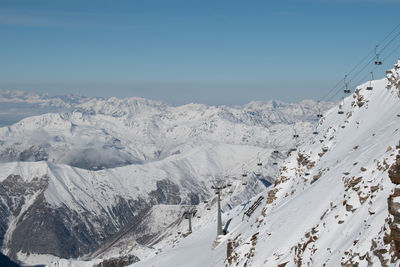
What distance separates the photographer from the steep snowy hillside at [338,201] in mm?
26044

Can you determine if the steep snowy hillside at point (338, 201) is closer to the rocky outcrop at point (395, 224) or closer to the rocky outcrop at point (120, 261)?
the rocky outcrop at point (395, 224)

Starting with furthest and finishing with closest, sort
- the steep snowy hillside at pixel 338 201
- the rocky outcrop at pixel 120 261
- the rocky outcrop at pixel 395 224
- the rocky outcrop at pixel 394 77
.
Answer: the rocky outcrop at pixel 120 261 → the rocky outcrop at pixel 394 77 → the steep snowy hillside at pixel 338 201 → the rocky outcrop at pixel 395 224

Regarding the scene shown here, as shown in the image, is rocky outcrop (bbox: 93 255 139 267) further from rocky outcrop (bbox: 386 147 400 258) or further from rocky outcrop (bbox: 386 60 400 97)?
rocky outcrop (bbox: 386 147 400 258)

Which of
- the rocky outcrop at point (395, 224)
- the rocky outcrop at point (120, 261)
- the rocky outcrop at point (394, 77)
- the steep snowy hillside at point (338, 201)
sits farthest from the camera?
the rocky outcrop at point (120, 261)

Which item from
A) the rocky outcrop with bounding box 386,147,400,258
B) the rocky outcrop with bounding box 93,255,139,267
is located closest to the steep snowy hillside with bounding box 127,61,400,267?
the rocky outcrop with bounding box 386,147,400,258

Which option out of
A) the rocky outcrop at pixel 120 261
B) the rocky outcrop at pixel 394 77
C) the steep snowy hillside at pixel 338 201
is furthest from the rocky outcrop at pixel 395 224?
the rocky outcrop at pixel 120 261

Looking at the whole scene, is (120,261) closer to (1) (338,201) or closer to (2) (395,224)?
(1) (338,201)

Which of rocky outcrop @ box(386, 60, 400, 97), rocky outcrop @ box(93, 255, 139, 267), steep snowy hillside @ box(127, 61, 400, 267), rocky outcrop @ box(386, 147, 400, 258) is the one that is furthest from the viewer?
rocky outcrop @ box(93, 255, 139, 267)

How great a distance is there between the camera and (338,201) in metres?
35.8

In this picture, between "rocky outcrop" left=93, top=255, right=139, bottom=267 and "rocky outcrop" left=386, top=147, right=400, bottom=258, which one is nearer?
"rocky outcrop" left=386, top=147, right=400, bottom=258

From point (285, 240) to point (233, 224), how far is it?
35.0 m

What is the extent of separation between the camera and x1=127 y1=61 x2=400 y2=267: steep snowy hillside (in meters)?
26.0

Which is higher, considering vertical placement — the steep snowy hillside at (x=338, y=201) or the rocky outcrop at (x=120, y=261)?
the steep snowy hillside at (x=338, y=201)

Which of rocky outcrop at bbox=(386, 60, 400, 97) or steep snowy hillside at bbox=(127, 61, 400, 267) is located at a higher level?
rocky outcrop at bbox=(386, 60, 400, 97)
